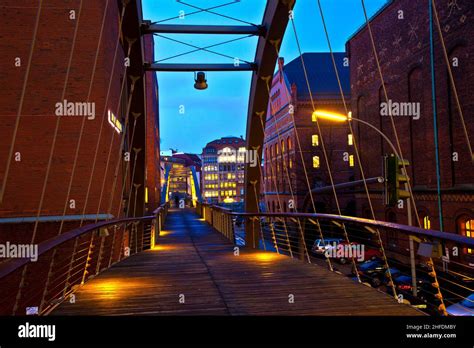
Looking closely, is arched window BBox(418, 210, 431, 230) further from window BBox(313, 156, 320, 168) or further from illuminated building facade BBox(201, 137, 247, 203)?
illuminated building facade BBox(201, 137, 247, 203)

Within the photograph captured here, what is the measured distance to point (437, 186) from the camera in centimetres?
2138

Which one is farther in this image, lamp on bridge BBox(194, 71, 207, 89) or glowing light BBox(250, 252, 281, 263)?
lamp on bridge BBox(194, 71, 207, 89)

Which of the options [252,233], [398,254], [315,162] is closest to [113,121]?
[252,233]

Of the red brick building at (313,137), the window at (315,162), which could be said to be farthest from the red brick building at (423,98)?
the window at (315,162)

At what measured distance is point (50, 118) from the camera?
1366cm

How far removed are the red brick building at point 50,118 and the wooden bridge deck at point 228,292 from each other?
5.79 m

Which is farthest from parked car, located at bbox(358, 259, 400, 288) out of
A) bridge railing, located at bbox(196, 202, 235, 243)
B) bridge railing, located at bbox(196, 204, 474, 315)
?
bridge railing, located at bbox(196, 202, 235, 243)

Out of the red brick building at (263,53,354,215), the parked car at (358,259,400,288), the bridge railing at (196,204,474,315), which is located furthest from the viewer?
the red brick building at (263,53,354,215)

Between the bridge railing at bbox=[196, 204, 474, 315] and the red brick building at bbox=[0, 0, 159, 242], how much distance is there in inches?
213

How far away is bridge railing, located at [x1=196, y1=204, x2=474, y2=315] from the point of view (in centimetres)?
436

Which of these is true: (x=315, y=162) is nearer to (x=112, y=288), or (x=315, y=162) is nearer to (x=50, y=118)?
(x=50, y=118)

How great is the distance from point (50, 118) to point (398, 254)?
20.2m

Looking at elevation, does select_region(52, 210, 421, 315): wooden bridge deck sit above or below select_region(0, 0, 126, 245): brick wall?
below
